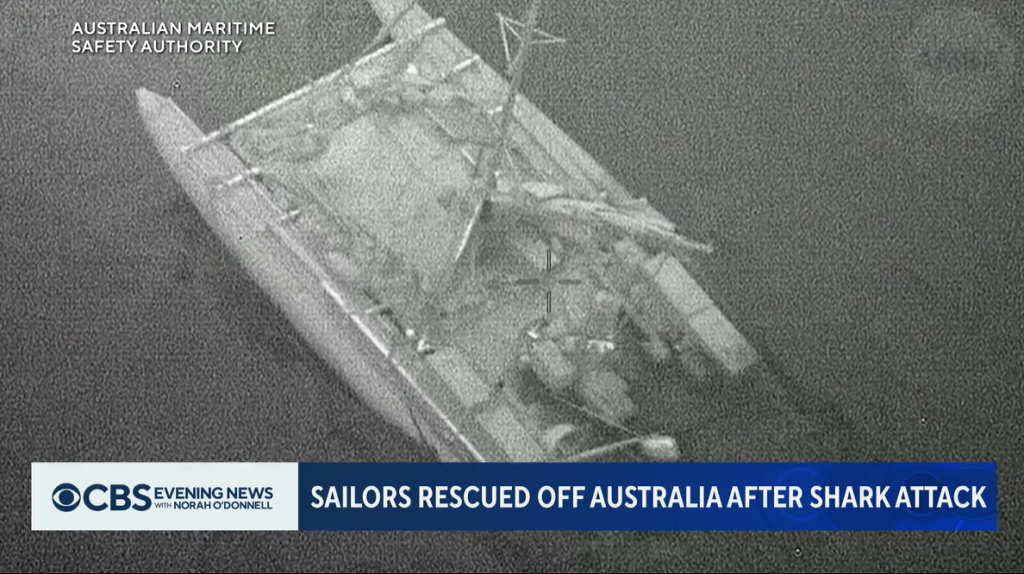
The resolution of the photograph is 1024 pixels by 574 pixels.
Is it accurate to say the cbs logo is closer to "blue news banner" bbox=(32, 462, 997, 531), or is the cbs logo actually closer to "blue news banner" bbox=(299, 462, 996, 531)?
"blue news banner" bbox=(32, 462, 997, 531)

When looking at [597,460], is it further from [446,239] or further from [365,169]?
[365,169]

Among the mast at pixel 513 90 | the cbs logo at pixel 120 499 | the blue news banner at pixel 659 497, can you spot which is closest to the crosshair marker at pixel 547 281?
the mast at pixel 513 90

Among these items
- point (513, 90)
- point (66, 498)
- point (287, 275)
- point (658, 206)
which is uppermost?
point (513, 90)

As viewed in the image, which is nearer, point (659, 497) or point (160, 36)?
point (659, 497)

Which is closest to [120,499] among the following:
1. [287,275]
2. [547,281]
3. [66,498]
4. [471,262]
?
[66,498]

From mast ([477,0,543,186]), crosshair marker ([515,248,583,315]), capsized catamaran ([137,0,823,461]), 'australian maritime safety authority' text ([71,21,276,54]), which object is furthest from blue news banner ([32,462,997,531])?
'australian maritime safety authority' text ([71,21,276,54])

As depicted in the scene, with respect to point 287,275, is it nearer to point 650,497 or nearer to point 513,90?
point 513,90
